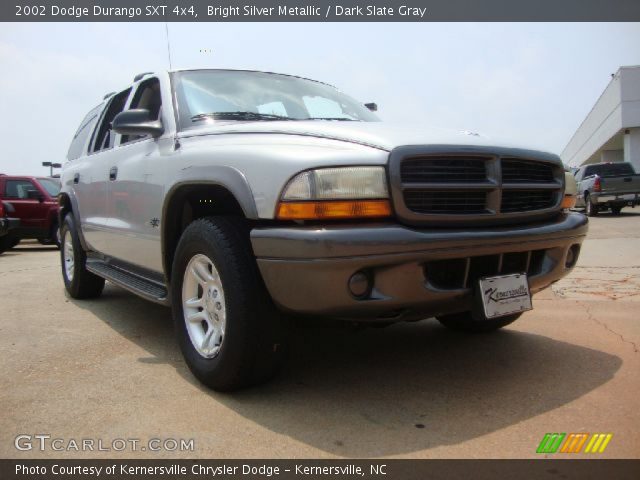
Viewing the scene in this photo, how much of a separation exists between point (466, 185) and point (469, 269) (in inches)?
15.3

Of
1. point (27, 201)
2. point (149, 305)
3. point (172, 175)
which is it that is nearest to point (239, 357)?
point (172, 175)

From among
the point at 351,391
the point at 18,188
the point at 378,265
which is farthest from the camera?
the point at 18,188

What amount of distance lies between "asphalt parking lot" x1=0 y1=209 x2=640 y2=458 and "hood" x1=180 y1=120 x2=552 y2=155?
3.14 ft

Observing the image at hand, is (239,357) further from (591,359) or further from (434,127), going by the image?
(591,359)

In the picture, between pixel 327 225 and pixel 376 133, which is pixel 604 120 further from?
pixel 327 225

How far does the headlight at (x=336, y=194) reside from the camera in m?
2.26

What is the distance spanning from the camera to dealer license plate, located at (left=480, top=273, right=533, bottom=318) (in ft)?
8.12

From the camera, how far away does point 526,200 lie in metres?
2.79

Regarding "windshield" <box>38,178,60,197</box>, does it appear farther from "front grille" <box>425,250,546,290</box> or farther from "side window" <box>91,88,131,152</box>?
"front grille" <box>425,250,546,290</box>

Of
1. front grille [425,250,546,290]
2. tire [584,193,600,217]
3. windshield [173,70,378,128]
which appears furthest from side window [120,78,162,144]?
tire [584,193,600,217]

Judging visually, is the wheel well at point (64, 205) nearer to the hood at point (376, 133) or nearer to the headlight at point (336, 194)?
the hood at point (376, 133)

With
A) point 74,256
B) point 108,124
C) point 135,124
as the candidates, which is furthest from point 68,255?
point 135,124
